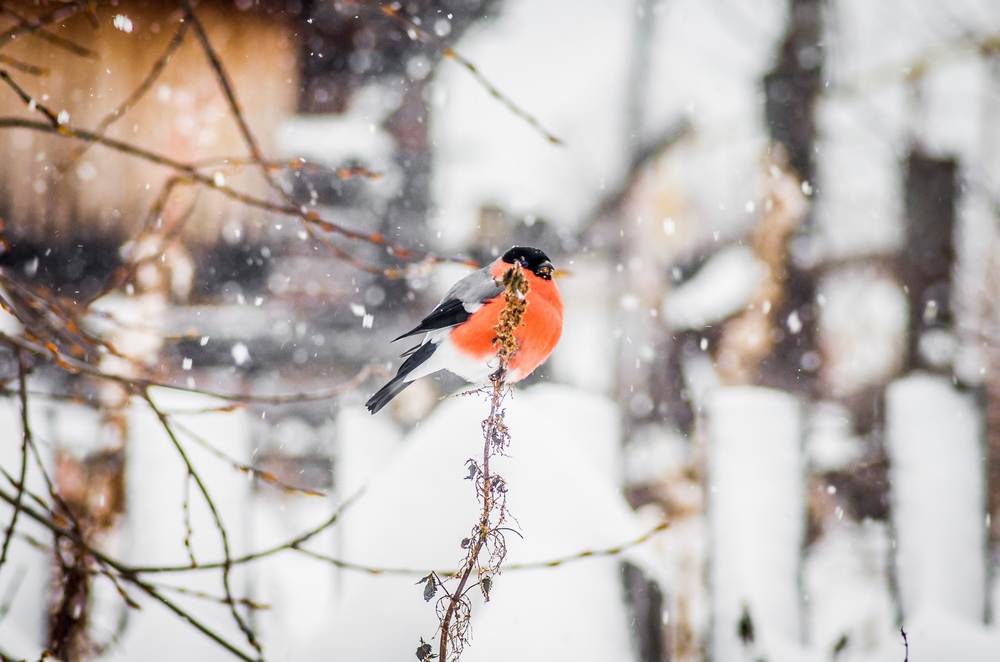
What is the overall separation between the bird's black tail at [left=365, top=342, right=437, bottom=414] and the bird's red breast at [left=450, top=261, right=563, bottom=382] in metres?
0.04

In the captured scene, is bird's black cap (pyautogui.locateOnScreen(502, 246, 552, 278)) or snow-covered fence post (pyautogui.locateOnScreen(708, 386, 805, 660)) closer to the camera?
bird's black cap (pyautogui.locateOnScreen(502, 246, 552, 278))

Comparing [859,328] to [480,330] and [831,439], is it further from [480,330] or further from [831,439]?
[480,330]

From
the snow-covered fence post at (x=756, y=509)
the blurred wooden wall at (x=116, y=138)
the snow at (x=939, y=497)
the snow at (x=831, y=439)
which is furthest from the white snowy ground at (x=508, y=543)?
the snow at (x=831, y=439)

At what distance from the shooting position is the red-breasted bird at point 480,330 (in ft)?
2.00

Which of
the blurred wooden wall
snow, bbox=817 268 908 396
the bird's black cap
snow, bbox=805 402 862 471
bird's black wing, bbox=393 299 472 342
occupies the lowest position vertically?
bird's black wing, bbox=393 299 472 342

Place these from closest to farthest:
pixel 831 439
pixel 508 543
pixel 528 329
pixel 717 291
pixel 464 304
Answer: pixel 528 329, pixel 464 304, pixel 508 543, pixel 717 291, pixel 831 439

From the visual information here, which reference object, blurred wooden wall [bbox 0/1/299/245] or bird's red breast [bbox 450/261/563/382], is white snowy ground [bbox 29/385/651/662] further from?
blurred wooden wall [bbox 0/1/299/245]

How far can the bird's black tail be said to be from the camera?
0.63 m

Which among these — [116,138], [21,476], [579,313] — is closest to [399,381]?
[21,476]

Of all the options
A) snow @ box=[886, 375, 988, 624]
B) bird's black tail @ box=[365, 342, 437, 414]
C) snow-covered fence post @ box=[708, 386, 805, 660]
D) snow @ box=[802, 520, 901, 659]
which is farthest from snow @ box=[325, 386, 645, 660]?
snow @ box=[802, 520, 901, 659]

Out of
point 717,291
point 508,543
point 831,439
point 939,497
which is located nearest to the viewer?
point 508,543

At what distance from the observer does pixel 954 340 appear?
2.31m

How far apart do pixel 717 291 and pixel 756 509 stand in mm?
944

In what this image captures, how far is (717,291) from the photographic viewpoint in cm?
255
